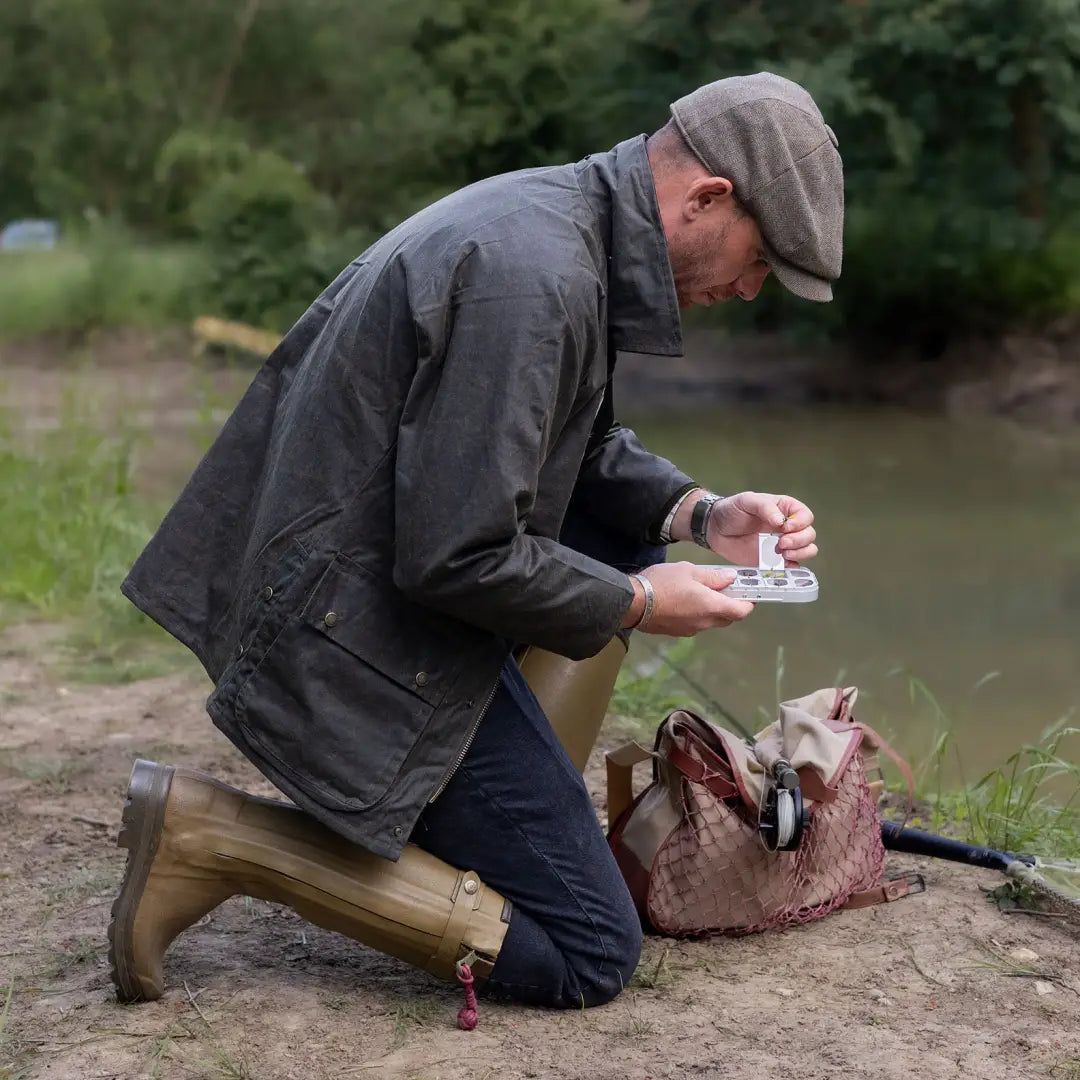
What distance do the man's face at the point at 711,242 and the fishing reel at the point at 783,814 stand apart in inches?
31.2

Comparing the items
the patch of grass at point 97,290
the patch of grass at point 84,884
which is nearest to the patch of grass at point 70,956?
the patch of grass at point 84,884

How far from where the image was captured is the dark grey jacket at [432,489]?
2078 mm

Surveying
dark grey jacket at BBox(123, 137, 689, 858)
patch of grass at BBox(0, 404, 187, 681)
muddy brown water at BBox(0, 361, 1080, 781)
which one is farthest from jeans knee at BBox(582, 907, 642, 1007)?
patch of grass at BBox(0, 404, 187, 681)

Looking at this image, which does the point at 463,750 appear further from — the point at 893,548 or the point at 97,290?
the point at 97,290

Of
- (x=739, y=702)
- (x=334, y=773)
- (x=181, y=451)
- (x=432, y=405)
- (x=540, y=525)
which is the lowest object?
(x=181, y=451)

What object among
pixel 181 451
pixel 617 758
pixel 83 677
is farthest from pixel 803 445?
pixel 617 758

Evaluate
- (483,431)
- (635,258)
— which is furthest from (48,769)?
(635,258)

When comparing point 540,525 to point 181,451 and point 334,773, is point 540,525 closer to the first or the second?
point 334,773

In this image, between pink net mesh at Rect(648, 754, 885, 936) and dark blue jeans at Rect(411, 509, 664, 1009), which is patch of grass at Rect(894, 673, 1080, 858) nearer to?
pink net mesh at Rect(648, 754, 885, 936)

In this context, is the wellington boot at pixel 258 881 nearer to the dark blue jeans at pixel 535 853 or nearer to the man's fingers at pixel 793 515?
the dark blue jeans at pixel 535 853

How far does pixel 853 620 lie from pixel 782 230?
13.3ft

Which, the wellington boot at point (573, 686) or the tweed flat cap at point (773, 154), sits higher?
the tweed flat cap at point (773, 154)

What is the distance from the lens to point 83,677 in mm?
4035

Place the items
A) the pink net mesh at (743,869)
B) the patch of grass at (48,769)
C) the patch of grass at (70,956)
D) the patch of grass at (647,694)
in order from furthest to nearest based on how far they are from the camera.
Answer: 1. the patch of grass at (647,694)
2. the patch of grass at (48,769)
3. the pink net mesh at (743,869)
4. the patch of grass at (70,956)
